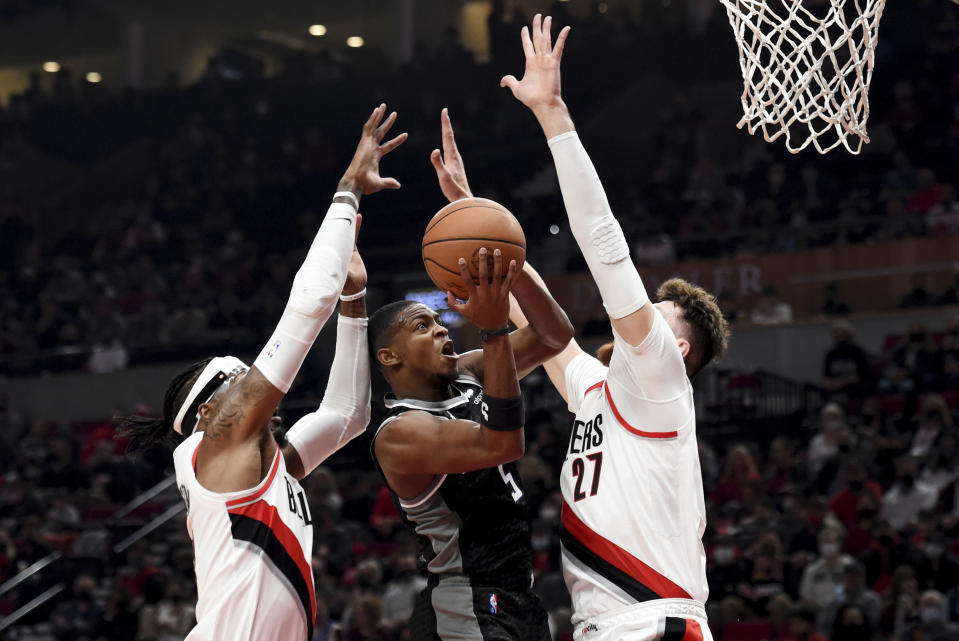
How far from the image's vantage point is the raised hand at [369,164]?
13.2ft

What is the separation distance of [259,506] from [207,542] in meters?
0.20

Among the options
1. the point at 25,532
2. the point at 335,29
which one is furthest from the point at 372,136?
the point at 335,29

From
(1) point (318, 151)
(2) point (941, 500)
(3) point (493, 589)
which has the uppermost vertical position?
(1) point (318, 151)

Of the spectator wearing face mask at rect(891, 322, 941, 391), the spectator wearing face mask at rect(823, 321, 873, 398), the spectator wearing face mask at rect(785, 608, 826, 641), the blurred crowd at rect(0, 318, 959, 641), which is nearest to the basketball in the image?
the blurred crowd at rect(0, 318, 959, 641)

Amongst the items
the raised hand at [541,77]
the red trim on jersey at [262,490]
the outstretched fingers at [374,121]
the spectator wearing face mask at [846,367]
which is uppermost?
the raised hand at [541,77]

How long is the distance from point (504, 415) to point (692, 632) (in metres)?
0.89

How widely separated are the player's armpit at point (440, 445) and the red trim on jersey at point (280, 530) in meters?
→ 0.37

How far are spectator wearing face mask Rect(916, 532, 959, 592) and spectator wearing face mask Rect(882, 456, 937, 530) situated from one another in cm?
100

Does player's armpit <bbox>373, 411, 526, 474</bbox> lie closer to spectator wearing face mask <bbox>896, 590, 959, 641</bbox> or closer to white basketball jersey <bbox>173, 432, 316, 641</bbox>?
white basketball jersey <bbox>173, 432, 316, 641</bbox>

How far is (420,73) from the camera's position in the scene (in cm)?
2222

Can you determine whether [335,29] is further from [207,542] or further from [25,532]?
[207,542]

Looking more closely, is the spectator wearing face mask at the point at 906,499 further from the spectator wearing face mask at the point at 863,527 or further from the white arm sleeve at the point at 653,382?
the white arm sleeve at the point at 653,382

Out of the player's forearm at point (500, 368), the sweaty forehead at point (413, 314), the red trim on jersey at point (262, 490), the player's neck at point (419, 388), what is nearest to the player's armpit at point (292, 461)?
the red trim on jersey at point (262, 490)

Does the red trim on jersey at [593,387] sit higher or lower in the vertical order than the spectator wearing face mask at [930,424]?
higher
